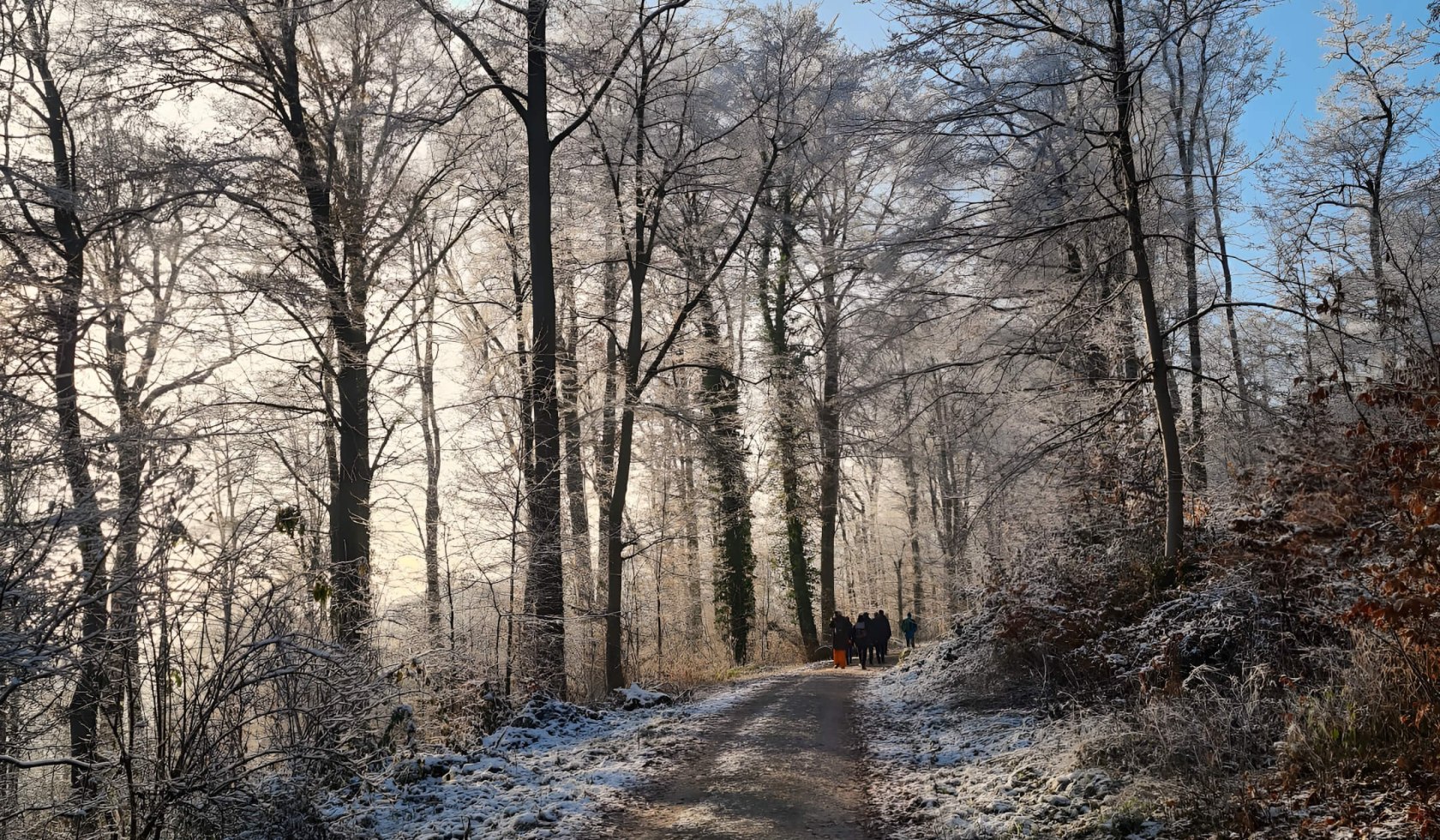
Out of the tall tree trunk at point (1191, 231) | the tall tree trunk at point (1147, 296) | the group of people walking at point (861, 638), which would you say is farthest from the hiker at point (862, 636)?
the tall tree trunk at point (1147, 296)

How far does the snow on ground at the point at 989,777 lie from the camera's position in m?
5.64

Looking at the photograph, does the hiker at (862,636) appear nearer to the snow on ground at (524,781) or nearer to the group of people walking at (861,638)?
the group of people walking at (861,638)

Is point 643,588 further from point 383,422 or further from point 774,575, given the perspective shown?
point 383,422

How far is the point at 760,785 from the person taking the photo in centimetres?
745

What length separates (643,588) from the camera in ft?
73.9

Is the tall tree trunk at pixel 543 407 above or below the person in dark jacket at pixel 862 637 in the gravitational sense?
above

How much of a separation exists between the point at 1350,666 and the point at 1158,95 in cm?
1615

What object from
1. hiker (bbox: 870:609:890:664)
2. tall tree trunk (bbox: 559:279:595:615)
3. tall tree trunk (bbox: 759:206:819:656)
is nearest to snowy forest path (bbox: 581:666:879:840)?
tall tree trunk (bbox: 559:279:595:615)

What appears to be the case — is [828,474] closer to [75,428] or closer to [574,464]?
[574,464]

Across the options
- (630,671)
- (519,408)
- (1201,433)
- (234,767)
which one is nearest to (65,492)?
(234,767)

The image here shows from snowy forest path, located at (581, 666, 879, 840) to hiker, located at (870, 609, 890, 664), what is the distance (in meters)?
9.87

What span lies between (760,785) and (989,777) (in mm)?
1953

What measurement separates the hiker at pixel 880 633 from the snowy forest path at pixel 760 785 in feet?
32.4

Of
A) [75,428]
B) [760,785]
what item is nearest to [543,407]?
[75,428]
